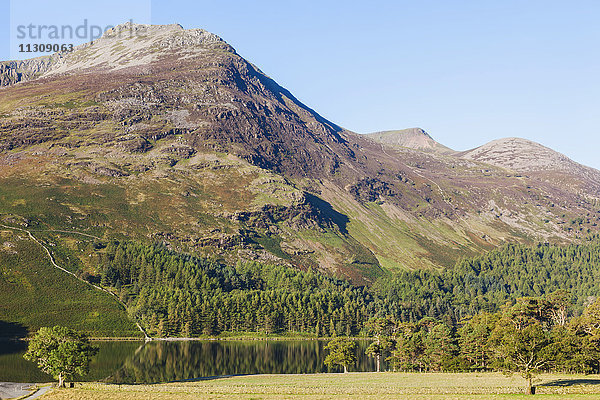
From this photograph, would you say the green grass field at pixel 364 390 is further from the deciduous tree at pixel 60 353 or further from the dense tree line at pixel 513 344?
the deciduous tree at pixel 60 353

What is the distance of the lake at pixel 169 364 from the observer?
127m

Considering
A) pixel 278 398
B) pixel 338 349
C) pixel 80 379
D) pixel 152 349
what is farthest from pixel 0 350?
pixel 278 398

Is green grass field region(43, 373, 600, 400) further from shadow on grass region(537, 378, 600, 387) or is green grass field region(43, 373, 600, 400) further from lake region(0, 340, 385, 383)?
lake region(0, 340, 385, 383)

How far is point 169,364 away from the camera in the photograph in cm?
15375

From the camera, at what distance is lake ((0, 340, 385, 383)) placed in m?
127

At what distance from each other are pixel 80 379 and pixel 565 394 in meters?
100

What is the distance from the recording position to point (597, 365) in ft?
415

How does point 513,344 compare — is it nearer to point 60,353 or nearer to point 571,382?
point 571,382

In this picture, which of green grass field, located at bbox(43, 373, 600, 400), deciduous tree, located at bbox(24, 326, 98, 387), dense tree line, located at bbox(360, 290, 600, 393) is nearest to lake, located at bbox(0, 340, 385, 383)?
deciduous tree, located at bbox(24, 326, 98, 387)

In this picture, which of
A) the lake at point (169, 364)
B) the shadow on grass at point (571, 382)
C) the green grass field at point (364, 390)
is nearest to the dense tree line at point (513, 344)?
the shadow on grass at point (571, 382)

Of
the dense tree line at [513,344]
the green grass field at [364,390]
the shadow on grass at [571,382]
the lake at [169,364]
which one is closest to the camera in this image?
the green grass field at [364,390]

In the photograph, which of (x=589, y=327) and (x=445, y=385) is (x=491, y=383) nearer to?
(x=445, y=385)

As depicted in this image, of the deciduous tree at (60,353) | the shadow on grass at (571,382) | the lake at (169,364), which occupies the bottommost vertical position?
the lake at (169,364)

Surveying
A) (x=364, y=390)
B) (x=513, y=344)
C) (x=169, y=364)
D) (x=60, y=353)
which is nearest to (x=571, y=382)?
(x=513, y=344)
